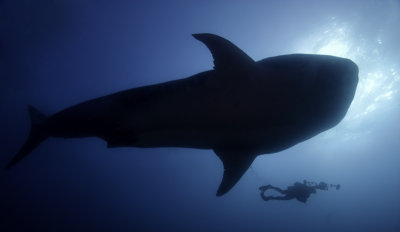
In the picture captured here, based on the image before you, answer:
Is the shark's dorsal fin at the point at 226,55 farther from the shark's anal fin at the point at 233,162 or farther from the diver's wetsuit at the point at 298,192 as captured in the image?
the diver's wetsuit at the point at 298,192

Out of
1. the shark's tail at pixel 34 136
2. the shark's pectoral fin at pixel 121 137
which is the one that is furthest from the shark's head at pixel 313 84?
the shark's tail at pixel 34 136

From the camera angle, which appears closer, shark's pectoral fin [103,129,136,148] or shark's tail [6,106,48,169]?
shark's pectoral fin [103,129,136,148]

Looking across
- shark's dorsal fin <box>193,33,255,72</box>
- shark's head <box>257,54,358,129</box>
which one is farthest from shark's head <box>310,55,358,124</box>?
shark's dorsal fin <box>193,33,255,72</box>

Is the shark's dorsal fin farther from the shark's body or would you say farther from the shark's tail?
the shark's tail

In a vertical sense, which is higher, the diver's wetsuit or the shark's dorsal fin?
the shark's dorsal fin

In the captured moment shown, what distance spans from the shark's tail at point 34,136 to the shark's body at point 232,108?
3.06ft

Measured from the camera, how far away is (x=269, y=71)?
2.67m

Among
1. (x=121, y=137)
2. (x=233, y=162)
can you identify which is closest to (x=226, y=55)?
(x=233, y=162)

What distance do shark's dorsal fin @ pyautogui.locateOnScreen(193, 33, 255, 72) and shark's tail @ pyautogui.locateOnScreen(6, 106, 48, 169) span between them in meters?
3.59

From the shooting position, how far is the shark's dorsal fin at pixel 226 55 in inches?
110

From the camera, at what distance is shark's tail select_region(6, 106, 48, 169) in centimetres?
448

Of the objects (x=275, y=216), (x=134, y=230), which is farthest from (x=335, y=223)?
(x=134, y=230)

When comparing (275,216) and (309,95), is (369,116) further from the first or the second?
(275,216)

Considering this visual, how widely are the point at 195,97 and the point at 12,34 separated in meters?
24.6
